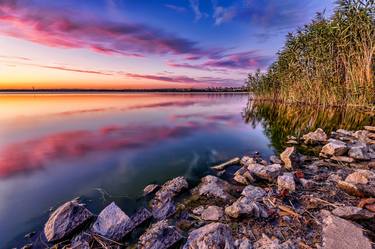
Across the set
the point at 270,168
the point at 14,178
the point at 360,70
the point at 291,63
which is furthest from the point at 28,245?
the point at 291,63

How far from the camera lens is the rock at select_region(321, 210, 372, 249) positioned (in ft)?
10.3

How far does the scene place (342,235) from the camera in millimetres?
3328

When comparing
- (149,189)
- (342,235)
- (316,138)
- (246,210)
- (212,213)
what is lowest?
(149,189)

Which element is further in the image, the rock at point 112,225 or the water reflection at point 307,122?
the water reflection at point 307,122

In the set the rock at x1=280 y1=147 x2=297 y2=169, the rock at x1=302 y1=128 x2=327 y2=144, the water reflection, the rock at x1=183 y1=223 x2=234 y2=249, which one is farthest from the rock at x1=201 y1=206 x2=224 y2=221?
the rock at x1=302 y1=128 x2=327 y2=144

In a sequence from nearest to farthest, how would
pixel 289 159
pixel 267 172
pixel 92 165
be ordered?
pixel 267 172, pixel 289 159, pixel 92 165

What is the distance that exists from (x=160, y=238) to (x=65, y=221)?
1997mm

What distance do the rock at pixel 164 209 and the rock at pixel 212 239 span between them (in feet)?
3.33

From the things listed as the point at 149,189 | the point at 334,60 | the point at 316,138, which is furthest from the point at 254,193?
the point at 334,60

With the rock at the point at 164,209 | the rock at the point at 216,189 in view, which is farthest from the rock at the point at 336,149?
the rock at the point at 164,209

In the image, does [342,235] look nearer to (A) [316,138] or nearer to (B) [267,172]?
(B) [267,172]

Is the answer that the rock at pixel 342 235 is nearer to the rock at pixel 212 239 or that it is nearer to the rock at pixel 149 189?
the rock at pixel 212 239

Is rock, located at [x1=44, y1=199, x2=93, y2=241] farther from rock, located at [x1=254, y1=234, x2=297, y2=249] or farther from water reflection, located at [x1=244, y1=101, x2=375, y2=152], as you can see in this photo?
water reflection, located at [x1=244, y1=101, x2=375, y2=152]

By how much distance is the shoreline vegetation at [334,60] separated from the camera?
813 inches
